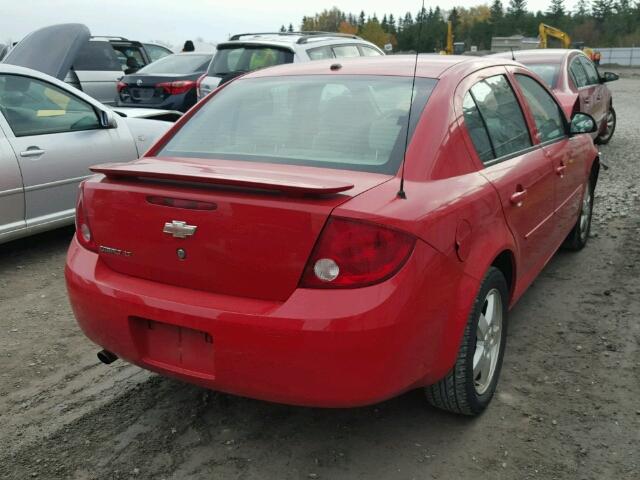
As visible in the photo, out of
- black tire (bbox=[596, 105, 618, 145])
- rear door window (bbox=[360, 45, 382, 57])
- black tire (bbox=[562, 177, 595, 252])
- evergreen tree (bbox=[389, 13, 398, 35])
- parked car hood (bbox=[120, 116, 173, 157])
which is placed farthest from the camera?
evergreen tree (bbox=[389, 13, 398, 35])

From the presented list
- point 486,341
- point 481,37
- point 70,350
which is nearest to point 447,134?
point 486,341

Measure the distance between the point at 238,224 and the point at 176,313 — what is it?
42cm

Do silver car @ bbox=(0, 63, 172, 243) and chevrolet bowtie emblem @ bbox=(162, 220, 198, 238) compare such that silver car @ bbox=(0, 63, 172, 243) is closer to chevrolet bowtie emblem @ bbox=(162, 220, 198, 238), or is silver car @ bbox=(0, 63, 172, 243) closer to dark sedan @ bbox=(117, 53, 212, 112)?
chevrolet bowtie emblem @ bbox=(162, 220, 198, 238)

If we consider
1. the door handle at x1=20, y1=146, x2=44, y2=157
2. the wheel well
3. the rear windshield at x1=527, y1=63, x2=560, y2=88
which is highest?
the rear windshield at x1=527, y1=63, x2=560, y2=88

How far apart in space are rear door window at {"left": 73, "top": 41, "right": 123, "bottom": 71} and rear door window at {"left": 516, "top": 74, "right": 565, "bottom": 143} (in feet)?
32.7

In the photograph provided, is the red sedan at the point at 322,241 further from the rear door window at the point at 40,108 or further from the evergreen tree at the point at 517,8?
the evergreen tree at the point at 517,8

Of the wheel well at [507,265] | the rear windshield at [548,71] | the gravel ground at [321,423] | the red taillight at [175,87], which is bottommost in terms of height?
the gravel ground at [321,423]

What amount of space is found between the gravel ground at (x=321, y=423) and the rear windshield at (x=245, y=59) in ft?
20.2

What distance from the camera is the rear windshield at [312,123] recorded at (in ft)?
9.19

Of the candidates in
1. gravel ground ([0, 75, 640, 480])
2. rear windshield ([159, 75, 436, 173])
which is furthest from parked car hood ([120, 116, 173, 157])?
rear windshield ([159, 75, 436, 173])

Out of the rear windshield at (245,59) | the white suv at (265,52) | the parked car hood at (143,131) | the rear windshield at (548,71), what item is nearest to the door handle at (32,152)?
the parked car hood at (143,131)

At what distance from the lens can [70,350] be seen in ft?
12.3

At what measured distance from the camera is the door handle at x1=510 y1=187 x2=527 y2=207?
3.15 metres

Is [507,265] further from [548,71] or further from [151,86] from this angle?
[151,86]
